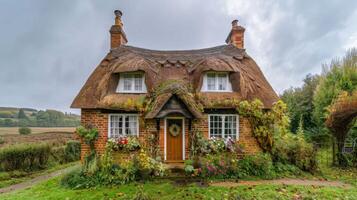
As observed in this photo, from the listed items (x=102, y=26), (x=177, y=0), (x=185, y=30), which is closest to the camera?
(x=177, y=0)

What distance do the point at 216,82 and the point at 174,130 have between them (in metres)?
3.37

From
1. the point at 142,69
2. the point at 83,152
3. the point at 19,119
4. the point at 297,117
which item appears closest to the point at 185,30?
the point at 142,69

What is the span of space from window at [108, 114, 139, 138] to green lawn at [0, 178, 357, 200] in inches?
104

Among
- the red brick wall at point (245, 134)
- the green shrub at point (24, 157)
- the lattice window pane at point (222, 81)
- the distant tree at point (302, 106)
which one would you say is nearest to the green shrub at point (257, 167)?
the red brick wall at point (245, 134)

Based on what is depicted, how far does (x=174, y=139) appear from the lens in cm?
920

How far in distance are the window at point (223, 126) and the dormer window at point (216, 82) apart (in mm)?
1482

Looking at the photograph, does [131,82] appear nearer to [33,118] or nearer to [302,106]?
[302,106]

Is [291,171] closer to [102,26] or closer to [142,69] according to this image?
[142,69]

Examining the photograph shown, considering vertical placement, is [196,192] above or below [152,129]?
below

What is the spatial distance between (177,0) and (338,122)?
12573mm

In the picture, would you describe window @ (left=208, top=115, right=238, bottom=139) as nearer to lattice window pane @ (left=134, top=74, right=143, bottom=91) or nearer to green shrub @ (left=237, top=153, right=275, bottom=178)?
green shrub @ (left=237, top=153, right=275, bottom=178)

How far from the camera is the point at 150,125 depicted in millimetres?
8906

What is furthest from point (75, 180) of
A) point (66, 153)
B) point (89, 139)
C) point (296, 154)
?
point (296, 154)

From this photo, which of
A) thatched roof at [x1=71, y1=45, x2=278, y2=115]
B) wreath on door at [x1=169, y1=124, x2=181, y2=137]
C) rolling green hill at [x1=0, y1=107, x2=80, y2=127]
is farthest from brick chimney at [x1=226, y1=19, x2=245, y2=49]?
rolling green hill at [x1=0, y1=107, x2=80, y2=127]
